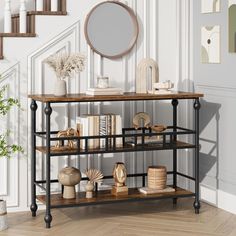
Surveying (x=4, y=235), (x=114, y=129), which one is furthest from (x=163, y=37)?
(x=4, y=235)

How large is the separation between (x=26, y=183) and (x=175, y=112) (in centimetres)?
142

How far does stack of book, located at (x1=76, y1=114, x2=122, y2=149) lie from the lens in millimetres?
5238

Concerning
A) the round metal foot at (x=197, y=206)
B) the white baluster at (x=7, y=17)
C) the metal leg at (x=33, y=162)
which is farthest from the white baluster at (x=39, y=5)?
the round metal foot at (x=197, y=206)

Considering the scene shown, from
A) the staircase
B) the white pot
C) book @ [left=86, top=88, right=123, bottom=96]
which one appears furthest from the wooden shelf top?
the white pot

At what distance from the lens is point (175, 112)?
5871mm

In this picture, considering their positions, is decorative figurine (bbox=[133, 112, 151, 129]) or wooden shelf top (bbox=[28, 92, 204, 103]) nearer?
wooden shelf top (bbox=[28, 92, 204, 103])

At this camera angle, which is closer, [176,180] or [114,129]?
[114,129]

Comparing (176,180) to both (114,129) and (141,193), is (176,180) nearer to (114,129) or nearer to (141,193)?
(141,193)

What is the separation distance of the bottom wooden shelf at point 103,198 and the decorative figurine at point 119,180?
0.05 metres

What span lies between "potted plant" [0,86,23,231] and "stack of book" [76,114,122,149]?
0.50 meters

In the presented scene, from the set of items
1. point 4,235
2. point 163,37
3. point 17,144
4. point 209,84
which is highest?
point 163,37

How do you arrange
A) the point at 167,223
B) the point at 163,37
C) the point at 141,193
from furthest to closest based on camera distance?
the point at 163,37 → the point at 141,193 → the point at 167,223

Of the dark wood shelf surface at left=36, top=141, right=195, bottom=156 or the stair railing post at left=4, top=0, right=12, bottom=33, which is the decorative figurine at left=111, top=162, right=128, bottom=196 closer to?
the dark wood shelf surface at left=36, top=141, right=195, bottom=156

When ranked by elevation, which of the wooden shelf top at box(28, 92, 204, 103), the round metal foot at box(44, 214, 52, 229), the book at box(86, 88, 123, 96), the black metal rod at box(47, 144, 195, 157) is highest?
the book at box(86, 88, 123, 96)
